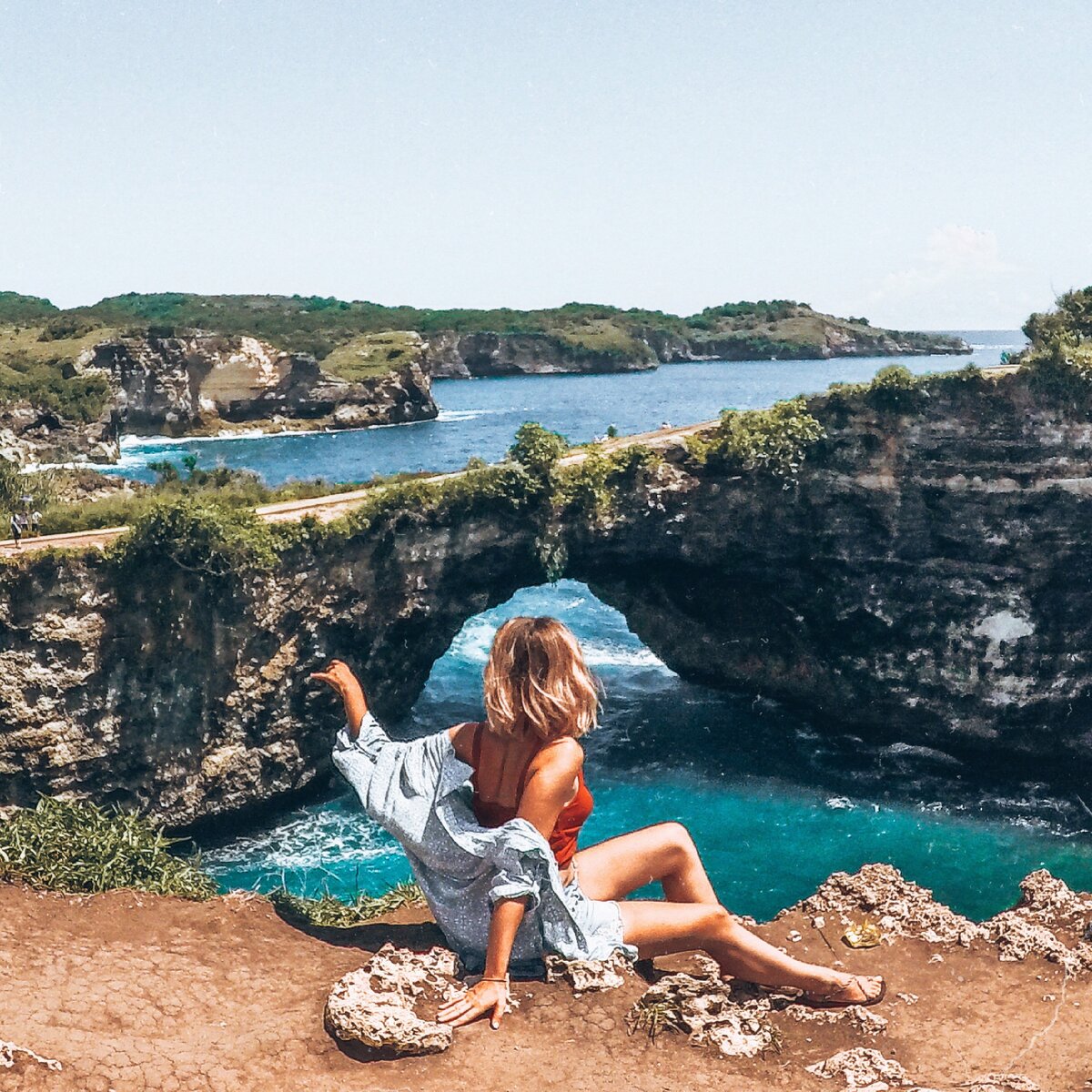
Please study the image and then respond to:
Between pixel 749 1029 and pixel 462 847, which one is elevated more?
pixel 462 847

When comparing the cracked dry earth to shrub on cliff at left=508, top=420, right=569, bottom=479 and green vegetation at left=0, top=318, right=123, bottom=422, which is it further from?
green vegetation at left=0, top=318, right=123, bottom=422

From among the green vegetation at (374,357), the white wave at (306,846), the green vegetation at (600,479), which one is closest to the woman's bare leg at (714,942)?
the white wave at (306,846)

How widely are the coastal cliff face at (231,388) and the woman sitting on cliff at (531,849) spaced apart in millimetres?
108724

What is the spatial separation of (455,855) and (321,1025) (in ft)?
6.06

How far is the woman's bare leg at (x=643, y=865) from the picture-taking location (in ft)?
34.6

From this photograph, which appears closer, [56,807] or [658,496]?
[56,807]

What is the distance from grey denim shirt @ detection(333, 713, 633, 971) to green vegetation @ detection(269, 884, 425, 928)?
2.71 m

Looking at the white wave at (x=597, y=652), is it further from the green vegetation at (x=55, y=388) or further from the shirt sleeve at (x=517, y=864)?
the green vegetation at (x=55, y=388)

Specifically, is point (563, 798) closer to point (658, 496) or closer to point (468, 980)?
point (468, 980)

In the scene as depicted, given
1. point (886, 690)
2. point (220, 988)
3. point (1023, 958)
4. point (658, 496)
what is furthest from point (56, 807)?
point (886, 690)

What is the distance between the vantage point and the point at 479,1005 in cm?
962

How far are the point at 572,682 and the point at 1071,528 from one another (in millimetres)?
33178

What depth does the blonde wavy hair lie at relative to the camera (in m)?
9.42

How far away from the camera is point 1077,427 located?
3672cm
